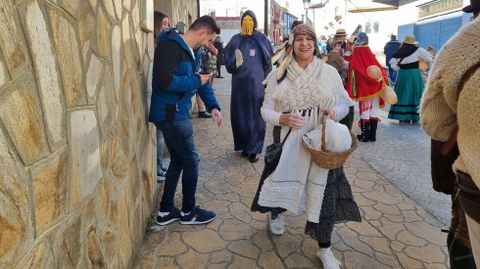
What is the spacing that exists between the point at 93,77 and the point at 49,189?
2.30 ft

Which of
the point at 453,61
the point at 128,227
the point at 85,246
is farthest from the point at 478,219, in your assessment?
the point at 128,227

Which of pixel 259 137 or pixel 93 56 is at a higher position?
pixel 93 56

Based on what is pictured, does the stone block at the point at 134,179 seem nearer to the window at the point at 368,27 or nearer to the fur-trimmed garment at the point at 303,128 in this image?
the fur-trimmed garment at the point at 303,128

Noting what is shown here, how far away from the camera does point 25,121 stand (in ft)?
4.67

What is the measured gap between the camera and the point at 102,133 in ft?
7.41

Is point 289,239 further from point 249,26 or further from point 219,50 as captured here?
point 219,50

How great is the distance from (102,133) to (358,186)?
324 cm

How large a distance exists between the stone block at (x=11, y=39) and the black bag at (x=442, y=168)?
69.3 inches

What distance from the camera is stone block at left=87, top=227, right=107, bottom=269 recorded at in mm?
2100

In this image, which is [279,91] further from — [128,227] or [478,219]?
[478,219]

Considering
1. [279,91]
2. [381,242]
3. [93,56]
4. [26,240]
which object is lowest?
[381,242]

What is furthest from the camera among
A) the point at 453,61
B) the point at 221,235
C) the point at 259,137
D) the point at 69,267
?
the point at 259,137

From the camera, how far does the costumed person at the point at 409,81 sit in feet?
25.3

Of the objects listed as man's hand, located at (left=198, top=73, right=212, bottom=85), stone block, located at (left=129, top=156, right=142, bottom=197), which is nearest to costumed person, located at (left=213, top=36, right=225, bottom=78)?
man's hand, located at (left=198, top=73, right=212, bottom=85)
